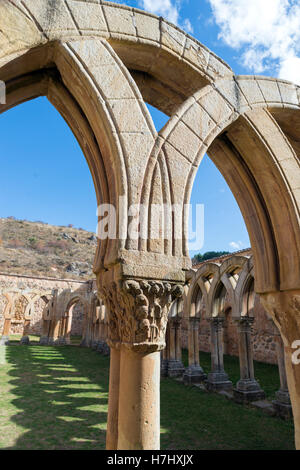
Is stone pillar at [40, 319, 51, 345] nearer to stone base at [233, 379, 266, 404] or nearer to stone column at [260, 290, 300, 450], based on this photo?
stone base at [233, 379, 266, 404]

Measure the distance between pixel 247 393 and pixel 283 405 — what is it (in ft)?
4.24

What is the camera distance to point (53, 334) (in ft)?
71.3

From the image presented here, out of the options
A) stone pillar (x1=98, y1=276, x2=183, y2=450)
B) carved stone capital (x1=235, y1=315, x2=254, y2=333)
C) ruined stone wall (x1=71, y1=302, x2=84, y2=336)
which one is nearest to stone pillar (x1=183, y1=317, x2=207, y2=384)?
carved stone capital (x1=235, y1=315, x2=254, y2=333)

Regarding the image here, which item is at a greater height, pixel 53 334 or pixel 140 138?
pixel 140 138

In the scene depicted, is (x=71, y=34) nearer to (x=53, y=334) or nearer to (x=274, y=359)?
(x=274, y=359)

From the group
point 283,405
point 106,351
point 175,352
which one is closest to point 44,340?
point 106,351

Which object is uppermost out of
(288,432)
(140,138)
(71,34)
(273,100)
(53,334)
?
(273,100)

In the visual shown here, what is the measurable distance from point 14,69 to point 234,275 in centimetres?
917

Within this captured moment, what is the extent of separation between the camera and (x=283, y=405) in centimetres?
696

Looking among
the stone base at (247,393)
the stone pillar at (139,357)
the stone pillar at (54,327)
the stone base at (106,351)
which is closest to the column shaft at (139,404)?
the stone pillar at (139,357)

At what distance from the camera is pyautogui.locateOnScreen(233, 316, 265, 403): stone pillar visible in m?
8.16

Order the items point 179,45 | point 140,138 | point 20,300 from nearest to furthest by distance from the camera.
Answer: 1. point 140,138
2. point 179,45
3. point 20,300

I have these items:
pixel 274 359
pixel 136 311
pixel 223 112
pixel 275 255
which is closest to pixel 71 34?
pixel 223 112
